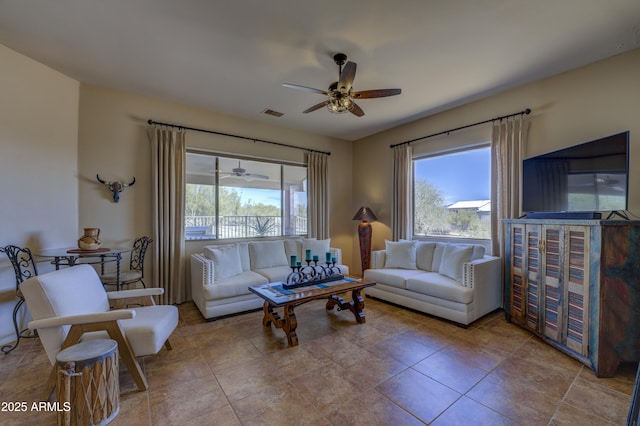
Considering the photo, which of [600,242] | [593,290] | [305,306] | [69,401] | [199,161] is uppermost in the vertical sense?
[199,161]

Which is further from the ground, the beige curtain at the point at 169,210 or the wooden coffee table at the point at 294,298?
the beige curtain at the point at 169,210

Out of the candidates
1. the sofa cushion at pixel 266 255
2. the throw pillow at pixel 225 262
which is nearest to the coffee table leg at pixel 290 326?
the throw pillow at pixel 225 262

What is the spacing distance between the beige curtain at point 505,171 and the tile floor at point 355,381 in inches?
54.4

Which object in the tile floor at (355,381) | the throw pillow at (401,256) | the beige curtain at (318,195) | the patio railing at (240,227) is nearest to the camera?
the tile floor at (355,381)

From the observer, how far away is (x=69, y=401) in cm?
152

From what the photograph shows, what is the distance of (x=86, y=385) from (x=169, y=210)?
2.61 meters

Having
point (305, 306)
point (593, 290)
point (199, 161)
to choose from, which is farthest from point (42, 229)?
point (593, 290)

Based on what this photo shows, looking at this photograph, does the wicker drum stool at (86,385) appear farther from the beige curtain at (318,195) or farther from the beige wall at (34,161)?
the beige curtain at (318,195)

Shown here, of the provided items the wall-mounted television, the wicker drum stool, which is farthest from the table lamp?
the wicker drum stool

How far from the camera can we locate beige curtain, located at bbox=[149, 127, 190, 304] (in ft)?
12.2

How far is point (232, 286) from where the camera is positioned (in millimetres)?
3318

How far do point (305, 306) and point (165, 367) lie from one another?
73.3 inches

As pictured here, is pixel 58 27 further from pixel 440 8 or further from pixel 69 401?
pixel 440 8

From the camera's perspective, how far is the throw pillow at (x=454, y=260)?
3346mm
